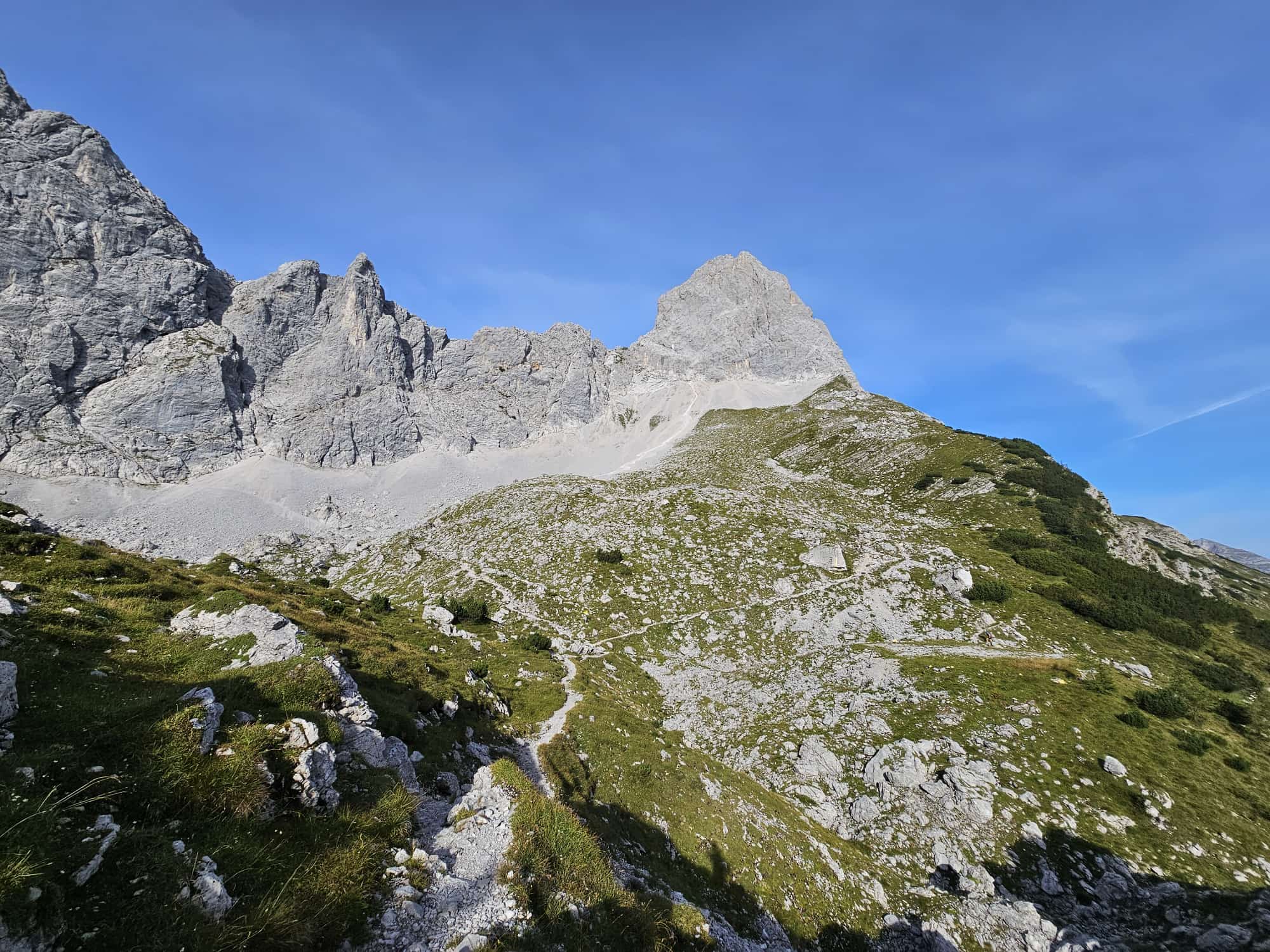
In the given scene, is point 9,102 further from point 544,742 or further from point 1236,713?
point 1236,713

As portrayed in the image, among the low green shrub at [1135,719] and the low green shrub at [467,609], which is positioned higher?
the low green shrub at [1135,719]

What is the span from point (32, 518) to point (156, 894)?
38.4 m

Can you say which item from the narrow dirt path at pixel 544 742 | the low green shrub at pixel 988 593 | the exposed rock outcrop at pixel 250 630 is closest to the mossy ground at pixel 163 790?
the exposed rock outcrop at pixel 250 630

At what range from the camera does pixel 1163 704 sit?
33.8 m

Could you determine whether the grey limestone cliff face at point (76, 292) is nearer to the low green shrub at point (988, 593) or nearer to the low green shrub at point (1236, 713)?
the low green shrub at point (988, 593)

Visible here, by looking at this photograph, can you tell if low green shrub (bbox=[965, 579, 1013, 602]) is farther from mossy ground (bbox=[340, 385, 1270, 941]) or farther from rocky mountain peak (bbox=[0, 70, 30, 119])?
rocky mountain peak (bbox=[0, 70, 30, 119])

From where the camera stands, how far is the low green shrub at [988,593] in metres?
48.7

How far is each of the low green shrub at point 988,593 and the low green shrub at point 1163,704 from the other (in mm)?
13798

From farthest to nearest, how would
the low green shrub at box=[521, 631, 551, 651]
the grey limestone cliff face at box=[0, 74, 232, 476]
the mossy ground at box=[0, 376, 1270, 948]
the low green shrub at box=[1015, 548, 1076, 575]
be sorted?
the grey limestone cliff face at box=[0, 74, 232, 476] < the low green shrub at box=[1015, 548, 1076, 575] < the low green shrub at box=[521, 631, 551, 651] < the mossy ground at box=[0, 376, 1270, 948]

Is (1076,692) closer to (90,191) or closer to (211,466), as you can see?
(211,466)

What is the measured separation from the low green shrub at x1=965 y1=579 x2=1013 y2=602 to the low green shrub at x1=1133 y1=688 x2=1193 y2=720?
1380 cm

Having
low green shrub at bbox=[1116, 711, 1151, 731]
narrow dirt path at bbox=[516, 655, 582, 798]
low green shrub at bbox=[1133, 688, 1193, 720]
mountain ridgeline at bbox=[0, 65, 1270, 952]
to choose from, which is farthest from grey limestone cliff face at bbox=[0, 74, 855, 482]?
low green shrub at bbox=[1133, 688, 1193, 720]

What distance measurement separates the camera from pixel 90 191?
523 feet

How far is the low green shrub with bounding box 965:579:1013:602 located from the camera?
48656mm
